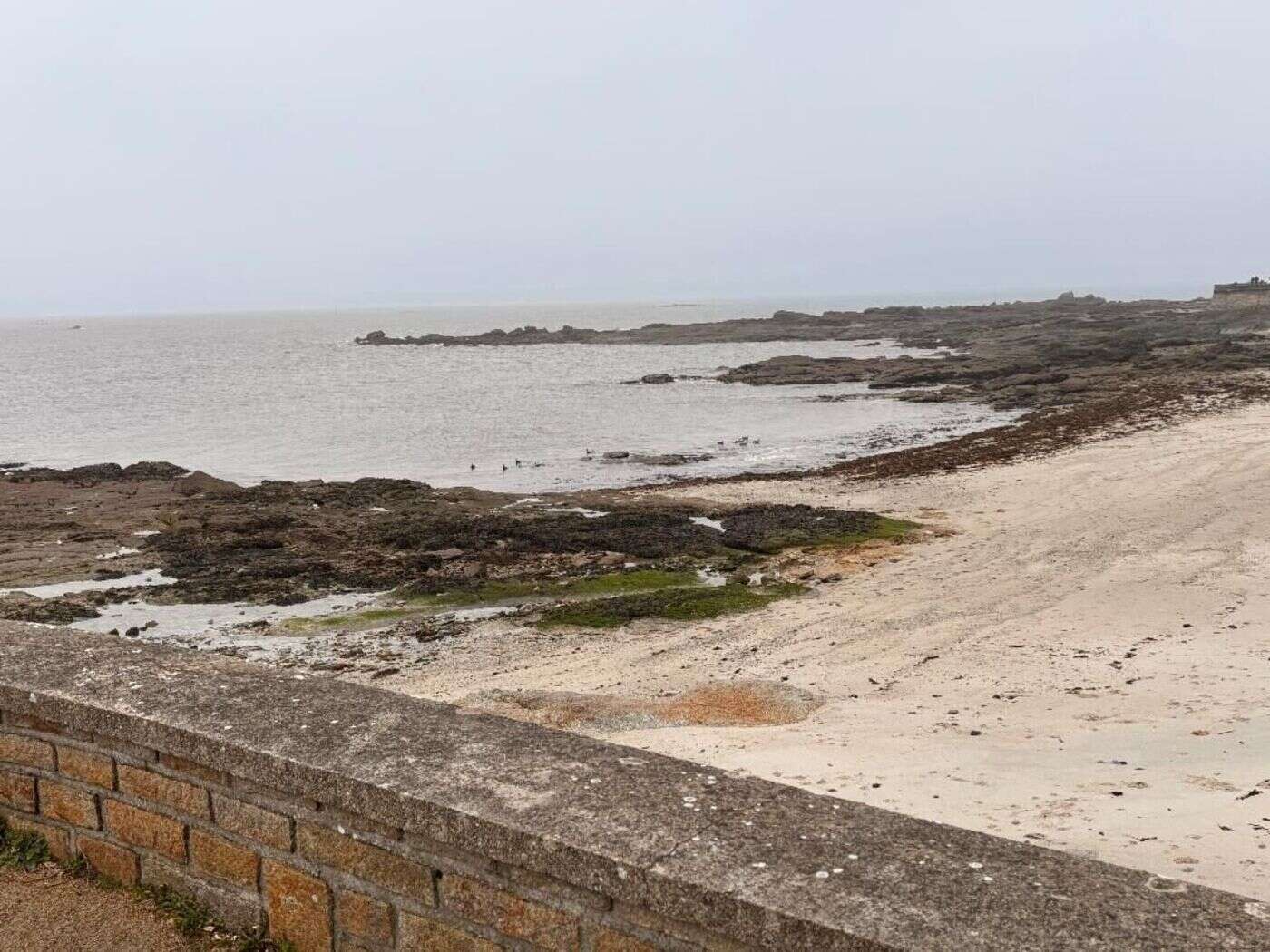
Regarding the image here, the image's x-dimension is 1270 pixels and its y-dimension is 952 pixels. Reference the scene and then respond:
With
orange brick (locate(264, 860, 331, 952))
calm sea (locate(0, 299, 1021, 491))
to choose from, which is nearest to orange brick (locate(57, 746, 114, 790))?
orange brick (locate(264, 860, 331, 952))

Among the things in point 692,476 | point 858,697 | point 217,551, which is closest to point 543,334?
point 692,476

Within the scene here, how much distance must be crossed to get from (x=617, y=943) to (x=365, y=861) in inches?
29.1

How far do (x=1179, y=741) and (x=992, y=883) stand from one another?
4760mm

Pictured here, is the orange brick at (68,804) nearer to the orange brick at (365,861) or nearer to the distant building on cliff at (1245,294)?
the orange brick at (365,861)

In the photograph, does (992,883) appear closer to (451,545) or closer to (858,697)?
(858,697)

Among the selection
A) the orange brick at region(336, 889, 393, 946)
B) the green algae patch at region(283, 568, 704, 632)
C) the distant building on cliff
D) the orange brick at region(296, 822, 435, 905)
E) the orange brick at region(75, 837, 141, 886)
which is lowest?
the green algae patch at region(283, 568, 704, 632)

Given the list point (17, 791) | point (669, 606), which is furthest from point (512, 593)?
point (17, 791)

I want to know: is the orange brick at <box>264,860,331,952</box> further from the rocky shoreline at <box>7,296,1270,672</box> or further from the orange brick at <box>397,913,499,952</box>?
the rocky shoreline at <box>7,296,1270,672</box>

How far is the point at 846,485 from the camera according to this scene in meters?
18.9

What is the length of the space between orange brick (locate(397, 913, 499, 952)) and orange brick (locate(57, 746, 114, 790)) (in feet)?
Answer: 3.76

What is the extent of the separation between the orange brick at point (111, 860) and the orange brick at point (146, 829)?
51 millimetres

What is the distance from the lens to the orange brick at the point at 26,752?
3.24 meters

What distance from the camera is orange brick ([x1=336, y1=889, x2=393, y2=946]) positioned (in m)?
2.62

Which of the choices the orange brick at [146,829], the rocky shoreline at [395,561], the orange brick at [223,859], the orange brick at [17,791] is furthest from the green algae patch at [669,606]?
the orange brick at [223,859]
